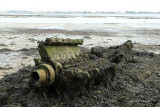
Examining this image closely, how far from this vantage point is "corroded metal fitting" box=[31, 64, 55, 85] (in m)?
6.18

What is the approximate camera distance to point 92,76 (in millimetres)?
6984

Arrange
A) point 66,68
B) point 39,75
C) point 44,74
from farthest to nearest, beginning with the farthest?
point 66,68 < point 44,74 < point 39,75

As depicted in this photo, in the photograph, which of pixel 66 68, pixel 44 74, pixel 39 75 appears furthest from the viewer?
pixel 66 68

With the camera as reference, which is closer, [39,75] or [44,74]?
[39,75]

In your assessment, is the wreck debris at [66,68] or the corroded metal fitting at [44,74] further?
the wreck debris at [66,68]

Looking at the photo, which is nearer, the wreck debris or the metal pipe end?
the metal pipe end

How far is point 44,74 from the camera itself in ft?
20.5

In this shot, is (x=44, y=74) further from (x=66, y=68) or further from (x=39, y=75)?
(x=66, y=68)

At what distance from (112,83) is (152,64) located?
162 inches

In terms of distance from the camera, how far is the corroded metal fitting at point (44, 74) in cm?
618

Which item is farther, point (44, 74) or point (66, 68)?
point (66, 68)

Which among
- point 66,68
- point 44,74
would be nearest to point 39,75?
point 44,74

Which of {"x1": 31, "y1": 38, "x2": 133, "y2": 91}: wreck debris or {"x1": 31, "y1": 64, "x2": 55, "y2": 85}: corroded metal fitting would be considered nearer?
{"x1": 31, "y1": 64, "x2": 55, "y2": 85}: corroded metal fitting

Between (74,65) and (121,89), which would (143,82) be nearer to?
(121,89)
